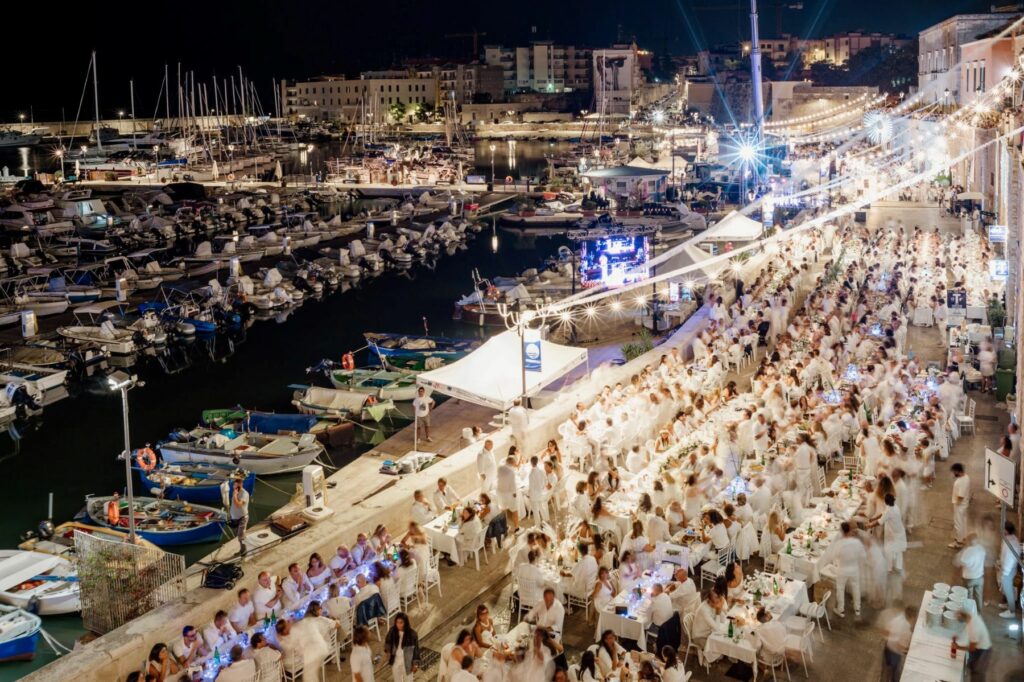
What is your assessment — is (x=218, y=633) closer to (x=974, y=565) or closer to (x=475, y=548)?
(x=475, y=548)

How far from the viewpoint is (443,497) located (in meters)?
12.7

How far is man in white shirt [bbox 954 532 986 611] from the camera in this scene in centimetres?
1033

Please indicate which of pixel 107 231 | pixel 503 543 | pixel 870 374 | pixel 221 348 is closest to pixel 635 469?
pixel 503 543

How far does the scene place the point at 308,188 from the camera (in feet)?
266

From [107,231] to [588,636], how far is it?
183ft

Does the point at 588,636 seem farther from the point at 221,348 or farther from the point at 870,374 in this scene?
the point at 221,348

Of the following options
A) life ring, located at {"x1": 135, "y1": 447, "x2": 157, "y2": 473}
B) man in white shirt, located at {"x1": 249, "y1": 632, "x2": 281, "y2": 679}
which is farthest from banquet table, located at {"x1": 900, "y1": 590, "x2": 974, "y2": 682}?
life ring, located at {"x1": 135, "y1": 447, "x2": 157, "y2": 473}

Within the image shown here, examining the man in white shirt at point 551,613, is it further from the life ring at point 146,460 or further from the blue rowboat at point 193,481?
the life ring at point 146,460

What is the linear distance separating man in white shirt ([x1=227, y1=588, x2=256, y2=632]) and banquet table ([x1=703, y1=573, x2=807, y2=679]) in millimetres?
4431

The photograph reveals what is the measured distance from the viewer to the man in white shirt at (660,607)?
959cm

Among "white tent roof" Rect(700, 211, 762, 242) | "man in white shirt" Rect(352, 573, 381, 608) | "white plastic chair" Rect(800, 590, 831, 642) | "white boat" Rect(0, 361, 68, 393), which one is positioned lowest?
"white boat" Rect(0, 361, 68, 393)

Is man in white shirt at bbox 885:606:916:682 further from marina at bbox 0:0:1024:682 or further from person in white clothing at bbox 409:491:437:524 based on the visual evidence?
person in white clothing at bbox 409:491:437:524

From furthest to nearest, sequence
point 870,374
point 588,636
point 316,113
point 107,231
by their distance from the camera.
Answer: point 316,113
point 107,231
point 870,374
point 588,636

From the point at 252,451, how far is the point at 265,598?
1269cm
